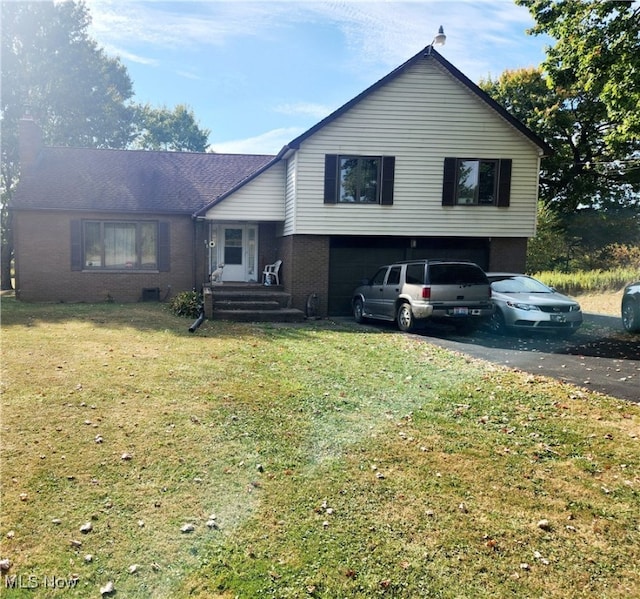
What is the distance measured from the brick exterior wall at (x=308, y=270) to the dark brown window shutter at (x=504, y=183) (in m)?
5.60

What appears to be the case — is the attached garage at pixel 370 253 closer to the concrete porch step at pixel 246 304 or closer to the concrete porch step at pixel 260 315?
the concrete porch step at pixel 260 315

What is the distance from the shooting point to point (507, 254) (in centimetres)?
1630

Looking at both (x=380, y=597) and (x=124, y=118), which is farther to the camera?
(x=124, y=118)

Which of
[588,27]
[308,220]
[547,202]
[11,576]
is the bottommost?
[11,576]

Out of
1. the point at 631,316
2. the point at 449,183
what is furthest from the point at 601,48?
the point at 631,316

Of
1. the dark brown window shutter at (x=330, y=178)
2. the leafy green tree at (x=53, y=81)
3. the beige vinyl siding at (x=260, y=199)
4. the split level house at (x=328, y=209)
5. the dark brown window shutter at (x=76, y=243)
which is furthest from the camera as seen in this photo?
the leafy green tree at (x=53, y=81)

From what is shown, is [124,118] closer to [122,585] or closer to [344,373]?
[344,373]

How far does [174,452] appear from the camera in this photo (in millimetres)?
4863

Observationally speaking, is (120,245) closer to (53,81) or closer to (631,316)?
(631,316)

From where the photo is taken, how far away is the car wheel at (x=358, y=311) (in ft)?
48.0

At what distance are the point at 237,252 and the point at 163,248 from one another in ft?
8.43

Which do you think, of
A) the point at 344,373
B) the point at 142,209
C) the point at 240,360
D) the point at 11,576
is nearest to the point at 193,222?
the point at 142,209

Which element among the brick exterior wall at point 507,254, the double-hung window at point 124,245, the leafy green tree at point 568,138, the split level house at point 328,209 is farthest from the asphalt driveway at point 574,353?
the leafy green tree at point 568,138

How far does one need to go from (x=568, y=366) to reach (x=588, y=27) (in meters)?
8.73
